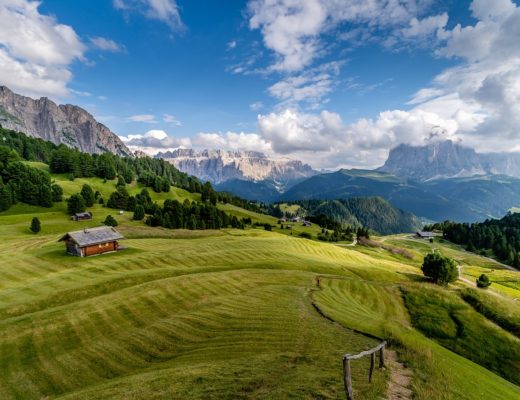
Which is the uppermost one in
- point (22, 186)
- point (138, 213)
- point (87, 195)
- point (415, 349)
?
point (22, 186)

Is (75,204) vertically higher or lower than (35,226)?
higher

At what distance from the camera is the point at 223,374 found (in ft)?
62.4

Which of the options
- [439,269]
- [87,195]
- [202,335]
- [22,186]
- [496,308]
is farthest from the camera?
[87,195]

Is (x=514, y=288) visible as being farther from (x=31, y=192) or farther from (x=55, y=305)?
(x=31, y=192)

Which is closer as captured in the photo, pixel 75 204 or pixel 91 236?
pixel 91 236

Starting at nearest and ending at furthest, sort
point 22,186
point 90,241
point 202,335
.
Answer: point 202,335 < point 90,241 < point 22,186

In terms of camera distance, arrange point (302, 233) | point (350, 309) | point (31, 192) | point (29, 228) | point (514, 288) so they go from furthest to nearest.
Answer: point (302, 233), point (31, 192), point (514, 288), point (29, 228), point (350, 309)

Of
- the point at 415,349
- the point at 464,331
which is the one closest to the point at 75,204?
the point at 464,331

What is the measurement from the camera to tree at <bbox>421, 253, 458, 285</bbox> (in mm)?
71750

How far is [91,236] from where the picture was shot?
67125 millimetres

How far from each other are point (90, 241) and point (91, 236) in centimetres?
186

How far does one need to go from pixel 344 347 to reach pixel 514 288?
408 feet

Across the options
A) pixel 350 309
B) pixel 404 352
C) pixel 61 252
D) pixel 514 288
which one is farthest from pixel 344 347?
pixel 514 288

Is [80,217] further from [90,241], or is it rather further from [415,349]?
[415,349]
